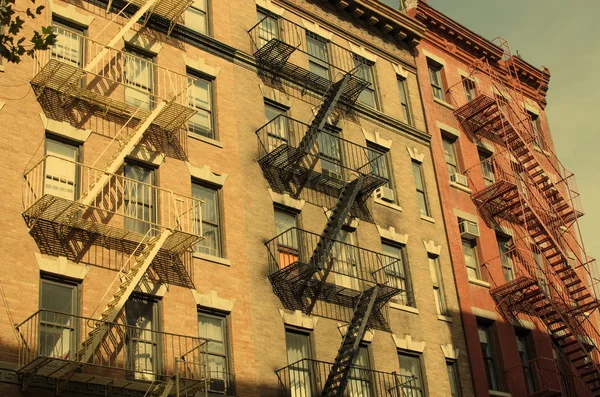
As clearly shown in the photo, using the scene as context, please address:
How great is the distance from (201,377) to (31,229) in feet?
17.3

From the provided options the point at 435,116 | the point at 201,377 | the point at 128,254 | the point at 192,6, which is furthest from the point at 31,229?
the point at 435,116

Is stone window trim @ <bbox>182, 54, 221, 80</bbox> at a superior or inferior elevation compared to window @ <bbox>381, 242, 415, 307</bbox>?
superior

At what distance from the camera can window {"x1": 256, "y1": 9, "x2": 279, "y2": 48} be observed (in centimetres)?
3056

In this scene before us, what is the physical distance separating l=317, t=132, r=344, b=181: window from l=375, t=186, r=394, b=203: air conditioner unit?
5.16 ft

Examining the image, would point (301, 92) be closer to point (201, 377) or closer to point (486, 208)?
point (486, 208)

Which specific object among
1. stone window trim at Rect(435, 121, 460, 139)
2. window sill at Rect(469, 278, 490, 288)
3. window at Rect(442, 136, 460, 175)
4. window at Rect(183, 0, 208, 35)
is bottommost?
window sill at Rect(469, 278, 490, 288)

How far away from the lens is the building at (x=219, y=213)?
20.9 meters

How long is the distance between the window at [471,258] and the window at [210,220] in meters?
11.2

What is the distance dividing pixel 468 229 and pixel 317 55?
26.8 ft

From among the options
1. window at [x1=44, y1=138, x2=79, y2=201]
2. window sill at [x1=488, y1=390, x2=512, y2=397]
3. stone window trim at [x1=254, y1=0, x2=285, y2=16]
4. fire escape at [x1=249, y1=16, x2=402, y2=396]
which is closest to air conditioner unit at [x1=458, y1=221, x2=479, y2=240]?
fire escape at [x1=249, y1=16, x2=402, y2=396]

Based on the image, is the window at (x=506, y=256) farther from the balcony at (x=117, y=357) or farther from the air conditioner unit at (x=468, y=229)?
the balcony at (x=117, y=357)

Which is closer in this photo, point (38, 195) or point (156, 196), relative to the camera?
point (38, 195)

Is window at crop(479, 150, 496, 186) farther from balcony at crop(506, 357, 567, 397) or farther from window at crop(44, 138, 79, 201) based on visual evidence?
window at crop(44, 138, 79, 201)

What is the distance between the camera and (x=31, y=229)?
823 inches
